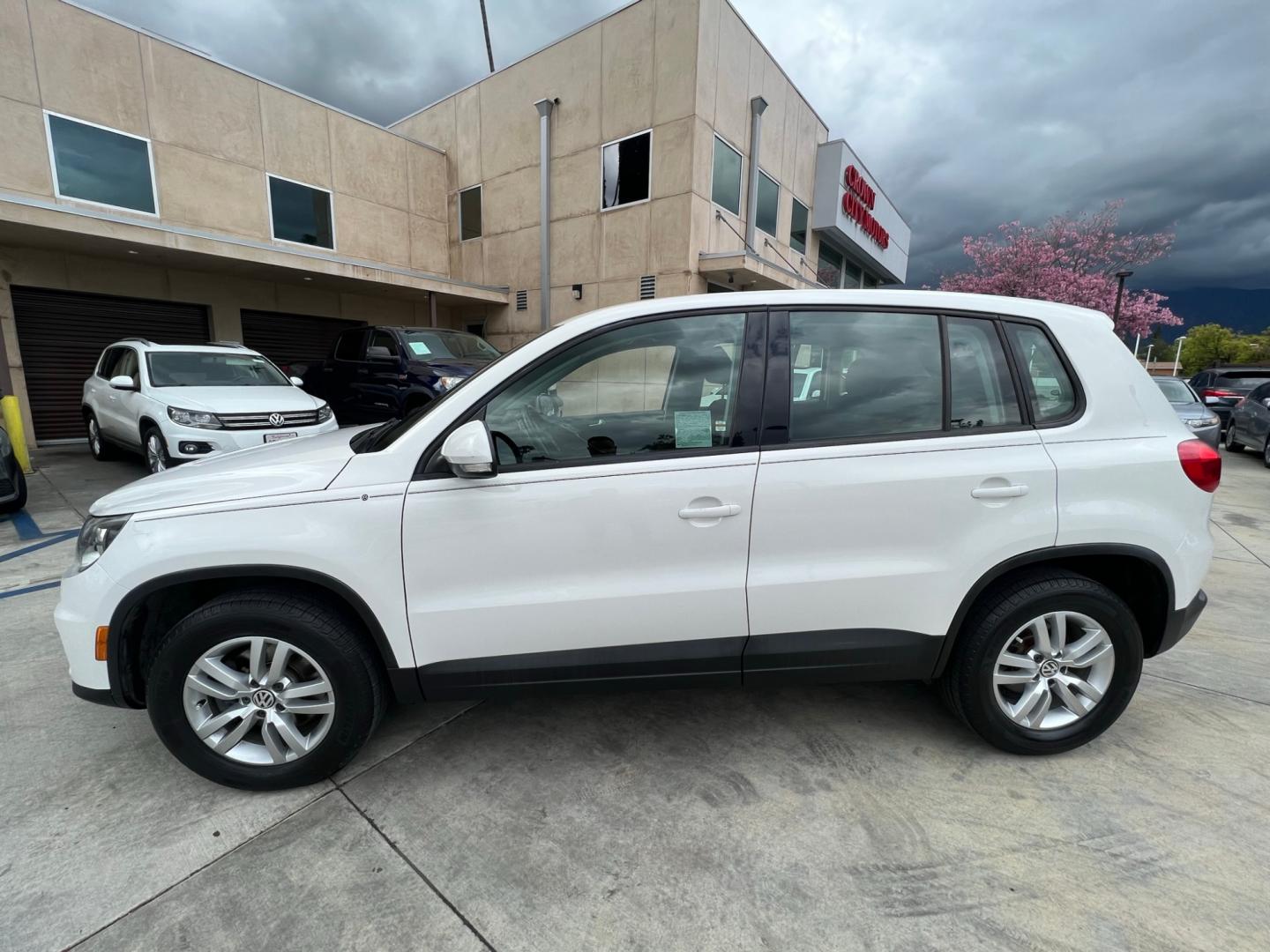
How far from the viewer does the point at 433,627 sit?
2.12m

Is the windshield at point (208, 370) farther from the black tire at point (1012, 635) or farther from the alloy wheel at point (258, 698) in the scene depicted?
the black tire at point (1012, 635)

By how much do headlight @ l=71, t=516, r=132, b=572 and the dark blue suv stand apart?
6149mm

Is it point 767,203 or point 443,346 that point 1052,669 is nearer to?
point 443,346

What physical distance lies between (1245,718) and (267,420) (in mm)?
8013

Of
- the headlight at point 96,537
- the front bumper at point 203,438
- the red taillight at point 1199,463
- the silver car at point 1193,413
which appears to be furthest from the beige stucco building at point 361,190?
the red taillight at point 1199,463

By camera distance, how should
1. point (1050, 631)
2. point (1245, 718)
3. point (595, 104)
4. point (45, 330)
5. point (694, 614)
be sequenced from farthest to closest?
1. point (595, 104)
2. point (45, 330)
3. point (1245, 718)
4. point (1050, 631)
5. point (694, 614)

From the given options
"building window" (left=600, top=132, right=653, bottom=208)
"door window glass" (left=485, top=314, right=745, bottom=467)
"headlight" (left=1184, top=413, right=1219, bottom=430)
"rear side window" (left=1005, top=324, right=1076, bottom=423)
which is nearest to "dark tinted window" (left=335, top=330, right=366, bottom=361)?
"building window" (left=600, top=132, right=653, bottom=208)

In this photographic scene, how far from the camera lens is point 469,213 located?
15.1m

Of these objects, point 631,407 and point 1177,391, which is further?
point 1177,391

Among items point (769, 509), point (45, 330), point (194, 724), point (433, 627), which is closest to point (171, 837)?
point (194, 724)

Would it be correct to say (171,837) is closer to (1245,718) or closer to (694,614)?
(694,614)

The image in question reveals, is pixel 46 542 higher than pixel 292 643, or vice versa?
pixel 292 643

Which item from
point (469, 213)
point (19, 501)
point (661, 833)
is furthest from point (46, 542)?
point (469, 213)

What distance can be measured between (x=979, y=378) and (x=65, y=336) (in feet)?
46.3
